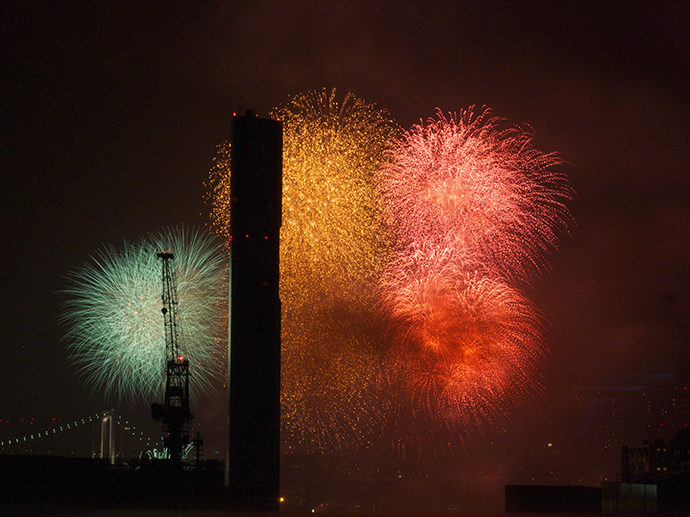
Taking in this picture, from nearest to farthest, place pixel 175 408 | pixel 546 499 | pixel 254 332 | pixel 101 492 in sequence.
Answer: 1. pixel 101 492
2. pixel 254 332
3. pixel 546 499
4. pixel 175 408

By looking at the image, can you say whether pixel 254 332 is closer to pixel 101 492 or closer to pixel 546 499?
pixel 101 492

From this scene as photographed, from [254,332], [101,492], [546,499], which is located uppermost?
[254,332]

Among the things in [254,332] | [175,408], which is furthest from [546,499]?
[175,408]

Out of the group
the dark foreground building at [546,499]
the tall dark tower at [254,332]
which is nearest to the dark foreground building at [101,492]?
the tall dark tower at [254,332]

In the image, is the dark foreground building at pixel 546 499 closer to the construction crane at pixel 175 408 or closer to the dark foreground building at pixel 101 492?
the dark foreground building at pixel 101 492

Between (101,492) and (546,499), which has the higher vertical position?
(101,492)

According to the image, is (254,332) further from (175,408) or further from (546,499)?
(175,408)

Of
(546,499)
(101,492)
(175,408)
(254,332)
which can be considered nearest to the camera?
(101,492)

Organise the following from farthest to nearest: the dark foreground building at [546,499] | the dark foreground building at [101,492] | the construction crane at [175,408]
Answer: the construction crane at [175,408], the dark foreground building at [546,499], the dark foreground building at [101,492]

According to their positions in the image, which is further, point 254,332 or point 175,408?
point 175,408
